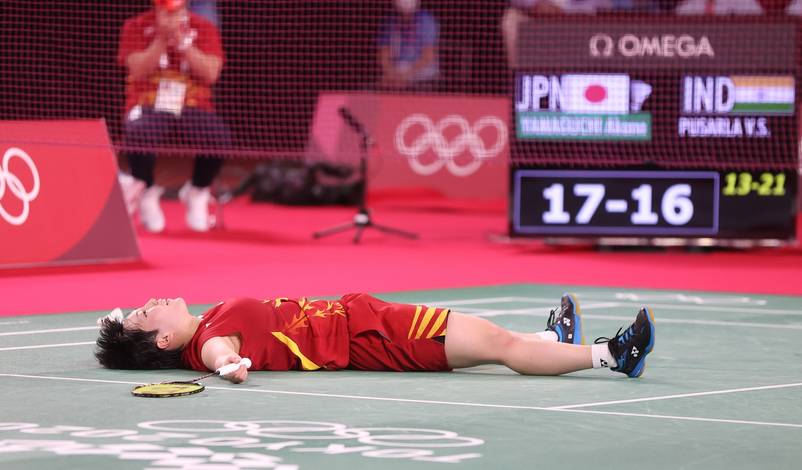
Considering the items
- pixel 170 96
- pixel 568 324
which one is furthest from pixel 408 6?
pixel 568 324

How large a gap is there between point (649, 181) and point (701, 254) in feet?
3.09

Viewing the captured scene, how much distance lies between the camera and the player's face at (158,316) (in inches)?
234

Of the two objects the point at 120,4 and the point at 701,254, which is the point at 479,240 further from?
Result: the point at 120,4

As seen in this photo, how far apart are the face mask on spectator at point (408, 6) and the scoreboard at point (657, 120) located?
4369mm

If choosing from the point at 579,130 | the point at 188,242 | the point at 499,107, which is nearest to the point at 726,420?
the point at 579,130

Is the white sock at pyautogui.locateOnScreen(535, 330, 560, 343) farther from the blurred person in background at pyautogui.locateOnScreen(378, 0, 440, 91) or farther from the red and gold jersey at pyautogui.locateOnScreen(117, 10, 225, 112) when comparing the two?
the blurred person in background at pyautogui.locateOnScreen(378, 0, 440, 91)

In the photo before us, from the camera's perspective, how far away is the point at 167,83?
13594mm

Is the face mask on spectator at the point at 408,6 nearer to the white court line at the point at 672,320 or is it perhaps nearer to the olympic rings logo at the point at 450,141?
the olympic rings logo at the point at 450,141

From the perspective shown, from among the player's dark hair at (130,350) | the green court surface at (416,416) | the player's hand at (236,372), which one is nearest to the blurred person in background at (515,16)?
the green court surface at (416,416)

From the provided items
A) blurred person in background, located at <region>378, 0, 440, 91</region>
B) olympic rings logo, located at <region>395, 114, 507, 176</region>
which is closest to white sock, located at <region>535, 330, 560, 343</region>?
olympic rings logo, located at <region>395, 114, 507, 176</region>

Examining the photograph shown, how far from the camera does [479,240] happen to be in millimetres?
14500

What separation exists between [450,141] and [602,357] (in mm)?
11163

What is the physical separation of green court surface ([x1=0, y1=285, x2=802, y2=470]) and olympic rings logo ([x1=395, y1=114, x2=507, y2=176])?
375 inches

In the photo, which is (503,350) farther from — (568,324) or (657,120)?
(657,120)
